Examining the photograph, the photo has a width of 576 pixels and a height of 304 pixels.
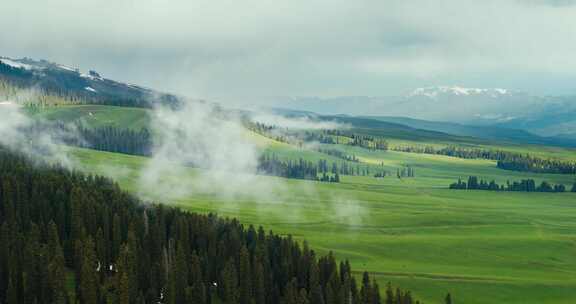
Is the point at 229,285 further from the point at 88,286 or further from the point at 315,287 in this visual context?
the point at 88,286

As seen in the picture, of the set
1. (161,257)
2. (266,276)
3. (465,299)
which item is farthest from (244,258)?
(465,299)

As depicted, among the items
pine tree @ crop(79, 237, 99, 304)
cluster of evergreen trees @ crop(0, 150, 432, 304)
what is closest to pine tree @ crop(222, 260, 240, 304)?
cluster of evergreen trees @ crop(0, 150, 432, 304)

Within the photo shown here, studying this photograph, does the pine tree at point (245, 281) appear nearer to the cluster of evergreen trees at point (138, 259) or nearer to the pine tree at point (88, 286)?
the cluster of evergreen trees at point (138, 259)

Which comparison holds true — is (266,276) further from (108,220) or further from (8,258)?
(8,258)

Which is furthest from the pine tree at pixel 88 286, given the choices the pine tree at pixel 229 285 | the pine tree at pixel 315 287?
the pine tree at pixel 315 287

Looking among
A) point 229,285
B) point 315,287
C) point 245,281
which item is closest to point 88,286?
point 229,285

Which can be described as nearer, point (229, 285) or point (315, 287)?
point (229, 285)

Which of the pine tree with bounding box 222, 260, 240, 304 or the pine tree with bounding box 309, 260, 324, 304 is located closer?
the pine tree with bounding box 222, 260, 240, 304

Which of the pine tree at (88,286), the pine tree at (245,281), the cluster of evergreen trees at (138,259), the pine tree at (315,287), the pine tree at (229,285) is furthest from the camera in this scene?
the pine tree at (245,281)

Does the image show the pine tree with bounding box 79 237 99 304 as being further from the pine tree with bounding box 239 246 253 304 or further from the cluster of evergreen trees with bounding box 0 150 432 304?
the pine tree with bounding box 239 246 253 304
